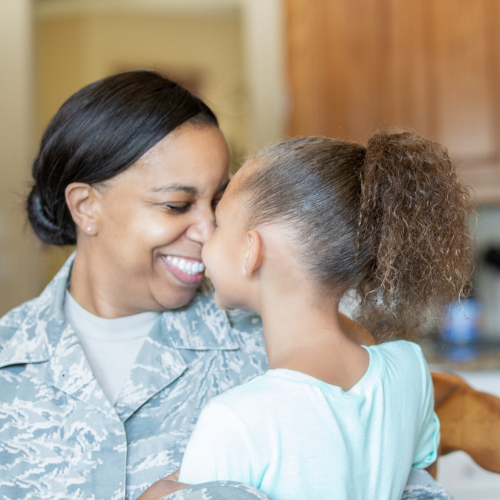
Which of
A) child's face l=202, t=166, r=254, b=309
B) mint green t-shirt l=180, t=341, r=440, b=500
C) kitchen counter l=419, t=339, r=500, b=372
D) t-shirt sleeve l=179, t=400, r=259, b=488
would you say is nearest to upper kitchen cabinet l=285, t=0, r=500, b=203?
kitchen counter l=419, t=339, r=500, b=372

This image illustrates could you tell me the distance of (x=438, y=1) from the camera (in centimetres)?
228

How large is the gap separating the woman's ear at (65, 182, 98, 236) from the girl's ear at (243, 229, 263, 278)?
1.53ft

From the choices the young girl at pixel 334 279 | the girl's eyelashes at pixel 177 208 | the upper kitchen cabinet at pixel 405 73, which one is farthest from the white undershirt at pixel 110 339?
the upper kitchen cabinet at pixel 405 73

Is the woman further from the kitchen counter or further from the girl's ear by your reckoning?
the kitchen counter

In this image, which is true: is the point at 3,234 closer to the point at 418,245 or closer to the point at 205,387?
the point at 205,387

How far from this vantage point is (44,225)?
4.32 ft

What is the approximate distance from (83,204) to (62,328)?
0.86ft

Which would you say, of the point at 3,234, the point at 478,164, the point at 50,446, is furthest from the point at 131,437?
the point at 478,164

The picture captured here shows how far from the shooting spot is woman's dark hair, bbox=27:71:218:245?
3.62 ft

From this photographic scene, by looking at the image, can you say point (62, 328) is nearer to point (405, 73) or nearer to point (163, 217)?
point (163, 217)

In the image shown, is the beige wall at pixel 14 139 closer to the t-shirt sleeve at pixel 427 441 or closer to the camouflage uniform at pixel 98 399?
the camouflage uniform at pixel 98 399

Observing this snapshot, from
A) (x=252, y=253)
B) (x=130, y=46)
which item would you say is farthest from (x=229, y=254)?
(x=130, y=46)

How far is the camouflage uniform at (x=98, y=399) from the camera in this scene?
0.95 meters

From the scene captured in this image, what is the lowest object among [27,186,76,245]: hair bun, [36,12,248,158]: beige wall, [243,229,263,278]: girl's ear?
[27,186,76,245]: hair bun
